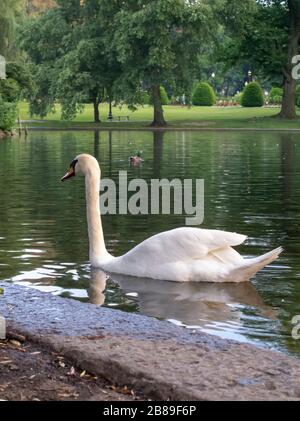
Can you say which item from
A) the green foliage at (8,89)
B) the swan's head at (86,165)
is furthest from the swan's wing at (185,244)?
the green foliage at (8,89)

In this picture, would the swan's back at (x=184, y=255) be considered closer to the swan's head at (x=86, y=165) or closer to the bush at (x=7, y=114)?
the swan's head at (x=86, y=165)

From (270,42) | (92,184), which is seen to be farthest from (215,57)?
(92,184)

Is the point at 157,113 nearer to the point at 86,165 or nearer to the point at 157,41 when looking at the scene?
the point at 157,41

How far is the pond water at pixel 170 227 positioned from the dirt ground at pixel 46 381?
2.20 meters

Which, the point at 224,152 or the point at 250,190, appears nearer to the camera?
the point at 250,190

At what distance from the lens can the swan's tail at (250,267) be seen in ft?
31.3

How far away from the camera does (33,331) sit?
6422 millimetres

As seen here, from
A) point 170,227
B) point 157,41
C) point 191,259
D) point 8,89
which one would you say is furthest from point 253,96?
point 191,259

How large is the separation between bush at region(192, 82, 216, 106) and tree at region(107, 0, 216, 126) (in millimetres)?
30812

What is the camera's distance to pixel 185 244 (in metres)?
9.83

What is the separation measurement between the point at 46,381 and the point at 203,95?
92.9m

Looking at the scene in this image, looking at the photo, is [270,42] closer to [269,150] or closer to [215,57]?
[215,57]

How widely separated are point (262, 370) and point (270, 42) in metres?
64.1

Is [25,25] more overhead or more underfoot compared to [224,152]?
more overhead
